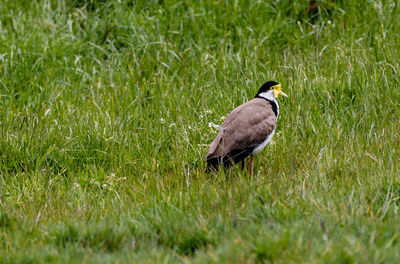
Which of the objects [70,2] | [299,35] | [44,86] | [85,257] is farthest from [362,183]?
[70,2]

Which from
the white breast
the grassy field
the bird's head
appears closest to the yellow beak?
the bird's head

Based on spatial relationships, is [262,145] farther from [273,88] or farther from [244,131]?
[273,88]

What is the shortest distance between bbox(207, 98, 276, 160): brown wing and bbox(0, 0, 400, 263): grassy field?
0.24 meters

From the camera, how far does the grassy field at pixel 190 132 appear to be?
351 centimetres

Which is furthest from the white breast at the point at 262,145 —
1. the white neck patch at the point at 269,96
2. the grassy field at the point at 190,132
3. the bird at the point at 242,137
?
the white neck patch at the point at 269,96

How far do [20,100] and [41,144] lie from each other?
1.60 metres

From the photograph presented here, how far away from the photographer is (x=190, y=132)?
5.80 metres

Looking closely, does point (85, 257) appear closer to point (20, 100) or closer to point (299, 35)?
point (20, 100)

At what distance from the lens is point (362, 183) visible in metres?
4.09

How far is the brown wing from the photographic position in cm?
512

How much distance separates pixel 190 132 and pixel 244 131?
83 centimetres

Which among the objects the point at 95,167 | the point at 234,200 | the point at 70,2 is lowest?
the point at 95,167

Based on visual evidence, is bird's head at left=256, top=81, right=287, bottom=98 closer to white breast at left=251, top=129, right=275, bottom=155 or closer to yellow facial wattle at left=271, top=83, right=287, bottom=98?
yellow facial wattle at left=271, top=83, right=287, bottom=98

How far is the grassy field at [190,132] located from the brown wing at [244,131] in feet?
0.80
